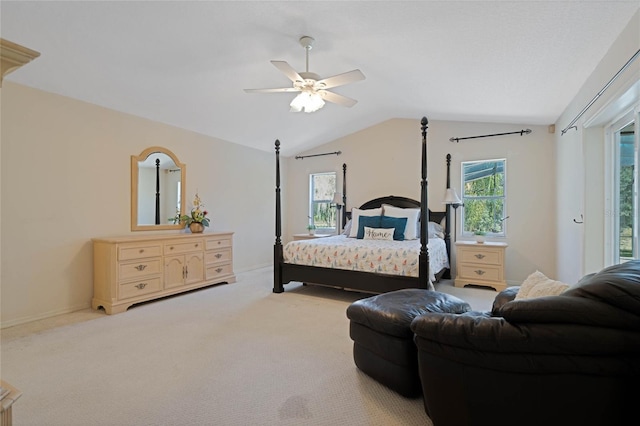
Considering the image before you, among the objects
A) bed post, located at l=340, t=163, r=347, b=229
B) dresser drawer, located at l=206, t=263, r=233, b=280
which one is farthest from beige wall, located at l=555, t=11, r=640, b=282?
dresser drawer, located at l=206, t=263, r=233, b=280

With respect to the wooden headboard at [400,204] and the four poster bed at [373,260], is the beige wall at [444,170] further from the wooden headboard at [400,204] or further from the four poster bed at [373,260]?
the four poster bed at [373,260]

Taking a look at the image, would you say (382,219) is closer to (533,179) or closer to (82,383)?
(533,179)

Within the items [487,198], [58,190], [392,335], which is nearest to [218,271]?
[58,190]

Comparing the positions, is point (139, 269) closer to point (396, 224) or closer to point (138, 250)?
point (138, 250)

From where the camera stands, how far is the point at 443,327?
1.37m

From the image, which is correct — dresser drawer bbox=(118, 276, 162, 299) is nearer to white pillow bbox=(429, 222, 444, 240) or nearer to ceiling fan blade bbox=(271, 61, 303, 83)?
ceiling fan blade bbox=(271, 61, 303, 83)

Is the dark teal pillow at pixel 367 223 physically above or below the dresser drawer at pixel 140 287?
above

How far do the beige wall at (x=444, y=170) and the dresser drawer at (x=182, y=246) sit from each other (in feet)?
8.66

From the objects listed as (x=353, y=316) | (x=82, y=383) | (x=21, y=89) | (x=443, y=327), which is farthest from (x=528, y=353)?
(x=21, y=89)

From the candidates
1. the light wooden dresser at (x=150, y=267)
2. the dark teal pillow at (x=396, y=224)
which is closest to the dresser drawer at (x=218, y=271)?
the light wooden dresser at (x=150, y=267)

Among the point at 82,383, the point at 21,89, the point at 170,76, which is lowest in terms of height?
the point at 82,383

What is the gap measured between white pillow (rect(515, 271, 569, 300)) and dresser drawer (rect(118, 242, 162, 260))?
12.3ft

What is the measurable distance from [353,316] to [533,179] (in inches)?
157

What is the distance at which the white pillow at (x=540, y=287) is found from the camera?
5.28ft
